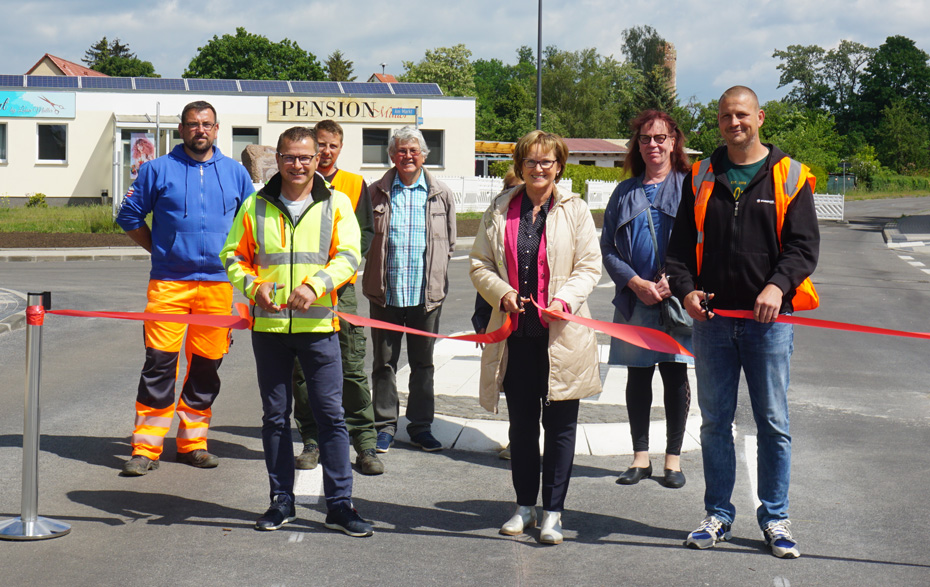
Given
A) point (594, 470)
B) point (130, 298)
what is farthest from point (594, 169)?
point (594, 470)

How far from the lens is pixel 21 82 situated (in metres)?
39.6

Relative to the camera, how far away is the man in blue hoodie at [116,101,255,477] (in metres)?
5.92

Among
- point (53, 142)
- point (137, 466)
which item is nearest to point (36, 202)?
point (53, 142)

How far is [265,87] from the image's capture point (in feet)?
135

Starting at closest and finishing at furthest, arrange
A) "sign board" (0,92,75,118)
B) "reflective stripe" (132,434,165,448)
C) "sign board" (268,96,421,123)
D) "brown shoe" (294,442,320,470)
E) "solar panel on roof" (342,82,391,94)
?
"reflective stripe" (132,434,165,448) → "brown shoe" (294,442,320,470) → "sign board" (0,92,75,118) → "sign board" (268,96,421,123) → "solar panel on roof" (342,82,391,94)

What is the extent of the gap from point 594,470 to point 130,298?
9.90 meters

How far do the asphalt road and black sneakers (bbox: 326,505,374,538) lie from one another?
0.17 ft

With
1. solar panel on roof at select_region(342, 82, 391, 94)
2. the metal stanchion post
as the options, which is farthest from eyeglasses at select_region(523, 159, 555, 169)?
solar panel on roof at select_region(342, 82, 391, 94)

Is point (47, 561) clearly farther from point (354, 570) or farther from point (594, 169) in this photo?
point (594, 169)

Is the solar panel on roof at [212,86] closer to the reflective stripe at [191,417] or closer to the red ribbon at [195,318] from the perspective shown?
the reflective stripe at [191,417]

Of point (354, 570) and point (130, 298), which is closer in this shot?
point (354, 570)

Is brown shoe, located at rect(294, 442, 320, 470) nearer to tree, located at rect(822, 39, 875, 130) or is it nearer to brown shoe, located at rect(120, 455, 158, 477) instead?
brown shoe, located at rect(120, 455, 158, 477)

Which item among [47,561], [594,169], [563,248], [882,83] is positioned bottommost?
[47,561]

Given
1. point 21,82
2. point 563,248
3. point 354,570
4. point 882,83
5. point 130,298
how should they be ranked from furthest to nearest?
point 882,83
point 21,82
point 130,298
point 563,248
point 354,570
